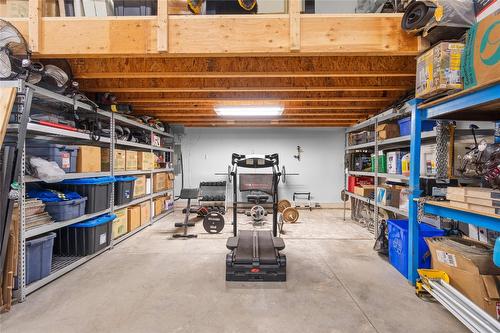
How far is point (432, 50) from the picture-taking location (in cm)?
201

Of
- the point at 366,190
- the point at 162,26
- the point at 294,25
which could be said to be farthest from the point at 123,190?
the point at 366,190

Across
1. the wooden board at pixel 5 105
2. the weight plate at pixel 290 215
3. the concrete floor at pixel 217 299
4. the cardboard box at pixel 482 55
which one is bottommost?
the concrete floor at pixel 217 299

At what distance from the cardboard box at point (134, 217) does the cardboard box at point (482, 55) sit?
4.55 m

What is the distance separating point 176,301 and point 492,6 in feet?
11.7

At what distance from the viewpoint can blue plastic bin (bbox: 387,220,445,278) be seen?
242 cm

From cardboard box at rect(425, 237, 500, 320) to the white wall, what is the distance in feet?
15.5

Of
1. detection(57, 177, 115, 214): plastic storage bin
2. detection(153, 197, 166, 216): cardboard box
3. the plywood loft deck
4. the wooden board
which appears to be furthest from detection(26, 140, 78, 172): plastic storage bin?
detection(153, 197, 166, 216): cardboard box

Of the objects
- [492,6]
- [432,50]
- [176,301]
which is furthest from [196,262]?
[492,6]

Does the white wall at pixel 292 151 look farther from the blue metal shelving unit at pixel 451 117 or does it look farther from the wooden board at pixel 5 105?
the wooden board at pixel 5 105

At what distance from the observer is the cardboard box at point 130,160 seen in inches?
157

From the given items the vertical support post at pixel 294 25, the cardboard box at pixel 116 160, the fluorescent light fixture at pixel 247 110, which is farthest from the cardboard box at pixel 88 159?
the vertical support post at pixel 294 25

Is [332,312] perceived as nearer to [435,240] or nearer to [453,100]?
[435,240]

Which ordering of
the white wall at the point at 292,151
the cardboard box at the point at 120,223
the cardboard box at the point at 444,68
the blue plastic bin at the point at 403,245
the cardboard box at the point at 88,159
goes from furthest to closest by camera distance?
the white wall at the point at 292,151
the cardboard box at the point at 120,223
the cardboard box at the point at 88,159
the blue plastic bin at the point at 403,245
the cardboard box at the point at 444,68

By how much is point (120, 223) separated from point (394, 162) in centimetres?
434
